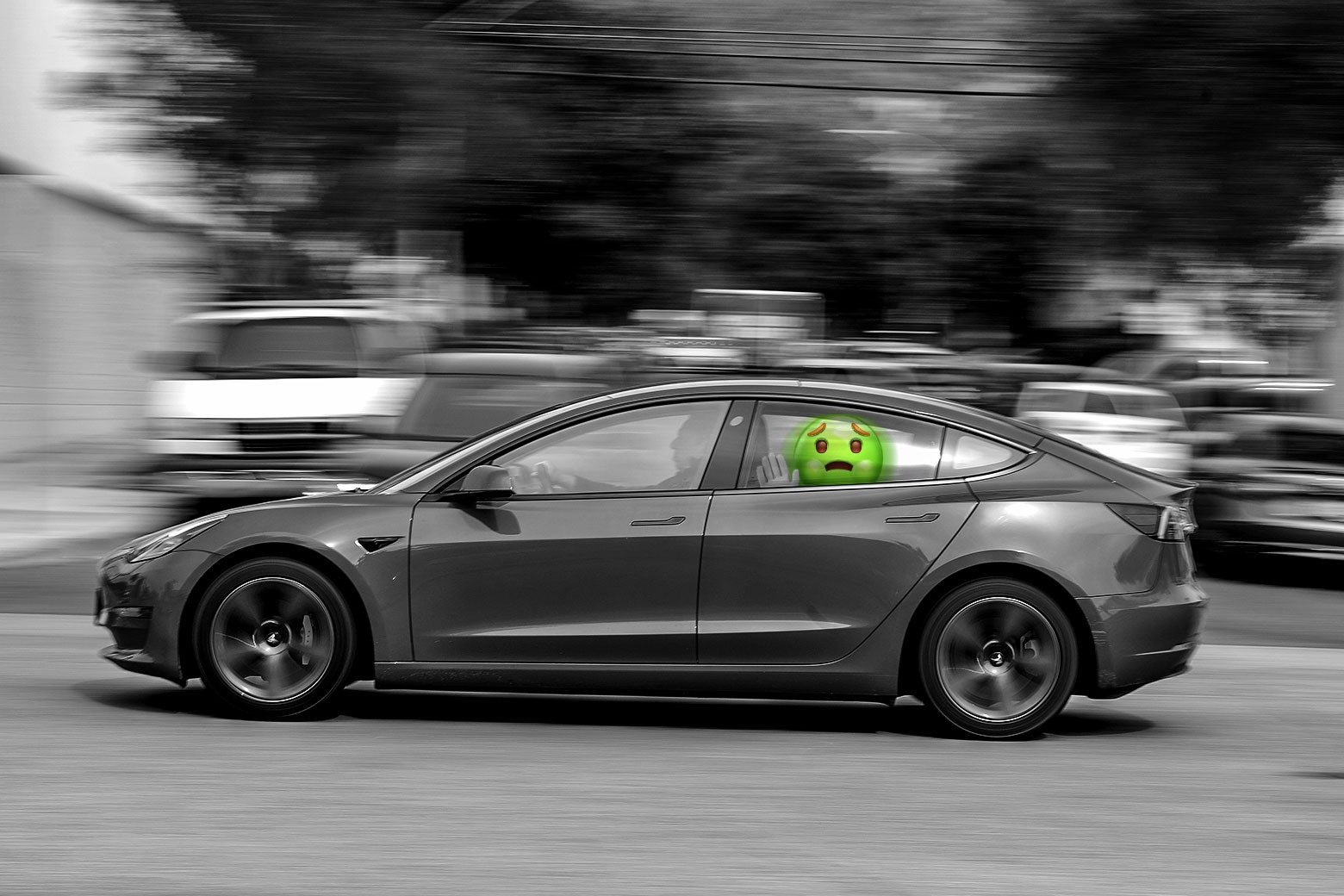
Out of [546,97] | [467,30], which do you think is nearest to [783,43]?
[546,97]

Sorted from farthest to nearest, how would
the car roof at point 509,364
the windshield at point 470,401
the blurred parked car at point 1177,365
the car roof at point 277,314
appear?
the blurred parked car at point 1177,365, the car roof at point 277,314, the car roof at point 509,364, the windshield at point 470,401

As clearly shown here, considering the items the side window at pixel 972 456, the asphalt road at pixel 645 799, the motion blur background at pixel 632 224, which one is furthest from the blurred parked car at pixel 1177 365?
the asphalt road at pixel 645 799

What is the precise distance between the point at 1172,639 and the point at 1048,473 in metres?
0.83

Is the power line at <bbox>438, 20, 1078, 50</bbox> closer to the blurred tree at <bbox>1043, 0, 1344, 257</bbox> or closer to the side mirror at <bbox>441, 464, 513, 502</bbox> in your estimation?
the blurred tree at <bbox>1043, 0, 1344, 257</bbox>

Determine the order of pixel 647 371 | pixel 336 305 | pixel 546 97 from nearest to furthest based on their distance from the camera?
1. pixel 336 305
2. pixel 647 371
3. pixel 546 97

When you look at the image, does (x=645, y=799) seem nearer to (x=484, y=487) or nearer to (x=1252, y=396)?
(x=484, y=487)

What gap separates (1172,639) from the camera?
274 inches

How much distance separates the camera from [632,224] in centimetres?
1930

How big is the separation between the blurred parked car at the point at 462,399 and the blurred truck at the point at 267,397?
0.46 m

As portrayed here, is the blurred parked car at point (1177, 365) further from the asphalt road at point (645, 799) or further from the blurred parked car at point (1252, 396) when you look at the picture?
the asphalt road at point (645, 799)

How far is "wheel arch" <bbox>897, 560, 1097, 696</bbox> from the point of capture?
684 centimetres

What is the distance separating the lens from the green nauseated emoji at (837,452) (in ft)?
23.0

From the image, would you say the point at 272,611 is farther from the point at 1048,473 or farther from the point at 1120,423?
the point at 1120,423

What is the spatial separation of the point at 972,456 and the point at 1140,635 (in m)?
0.97
